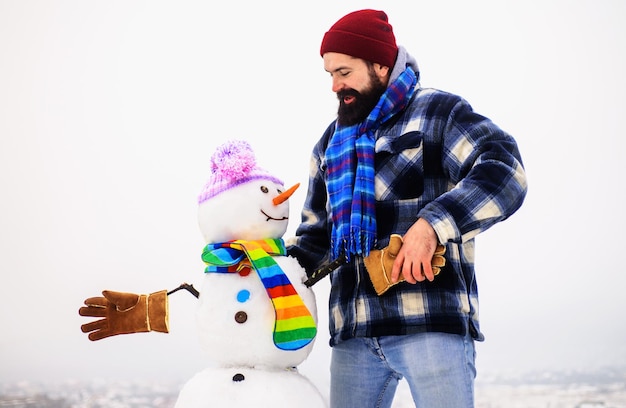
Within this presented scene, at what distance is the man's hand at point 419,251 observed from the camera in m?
1.02

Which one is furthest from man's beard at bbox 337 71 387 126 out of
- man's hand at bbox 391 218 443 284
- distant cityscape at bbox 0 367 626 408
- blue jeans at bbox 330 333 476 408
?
distant cityscape at bbox 0 367 626 408

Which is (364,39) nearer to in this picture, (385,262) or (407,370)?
(385,262)

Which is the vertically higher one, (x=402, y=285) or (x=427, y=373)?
(x=402, y=285)

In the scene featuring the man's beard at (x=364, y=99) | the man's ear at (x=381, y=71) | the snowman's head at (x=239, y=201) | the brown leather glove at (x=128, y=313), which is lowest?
the brown leather glove at (x=128, y=313)

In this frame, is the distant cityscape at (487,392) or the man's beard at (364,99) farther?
the distant cityscape at (487,392)

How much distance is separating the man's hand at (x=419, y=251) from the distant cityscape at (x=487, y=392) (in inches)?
52.5

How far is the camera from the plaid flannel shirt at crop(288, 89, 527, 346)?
3.46 feet

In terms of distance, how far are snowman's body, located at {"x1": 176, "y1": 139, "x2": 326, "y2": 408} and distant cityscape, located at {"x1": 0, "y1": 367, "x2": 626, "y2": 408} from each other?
1121 mm

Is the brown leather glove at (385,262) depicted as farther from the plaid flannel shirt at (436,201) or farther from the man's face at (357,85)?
the man's face at (357,85)

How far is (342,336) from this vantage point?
1.22 metres

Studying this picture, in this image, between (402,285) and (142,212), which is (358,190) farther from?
(142,212)

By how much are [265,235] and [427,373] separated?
42 centimetres

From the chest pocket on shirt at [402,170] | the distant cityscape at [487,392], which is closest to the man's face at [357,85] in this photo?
the chest pocket on shirt at [402,170]
